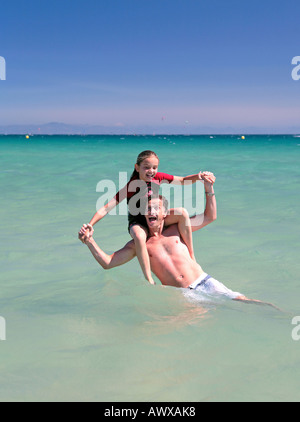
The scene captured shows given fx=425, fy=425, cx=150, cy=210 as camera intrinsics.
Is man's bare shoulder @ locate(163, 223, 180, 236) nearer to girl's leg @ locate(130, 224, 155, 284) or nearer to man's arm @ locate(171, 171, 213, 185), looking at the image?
girl's leg @ locate(130, 224, 155, 284)

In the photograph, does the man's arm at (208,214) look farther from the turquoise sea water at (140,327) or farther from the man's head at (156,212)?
the turquoise sea water at (140,327)

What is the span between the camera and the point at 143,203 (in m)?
4.28

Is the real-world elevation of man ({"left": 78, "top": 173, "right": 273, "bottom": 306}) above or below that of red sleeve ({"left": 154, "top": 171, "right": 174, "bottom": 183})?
below

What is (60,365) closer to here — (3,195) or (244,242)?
(244,242)

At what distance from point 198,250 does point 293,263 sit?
5.06ft

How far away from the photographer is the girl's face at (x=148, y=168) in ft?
13.8

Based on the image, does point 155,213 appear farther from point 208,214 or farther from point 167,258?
point 208,214

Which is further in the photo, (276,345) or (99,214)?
(99,214)

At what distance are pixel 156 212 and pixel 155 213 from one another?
1cm

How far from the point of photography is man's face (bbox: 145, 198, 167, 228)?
169 inches

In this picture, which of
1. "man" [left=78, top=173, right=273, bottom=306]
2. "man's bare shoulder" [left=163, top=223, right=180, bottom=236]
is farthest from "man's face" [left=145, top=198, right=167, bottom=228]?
"man's bare shoulder" [left=163, top=223, right=180, bottom=236]

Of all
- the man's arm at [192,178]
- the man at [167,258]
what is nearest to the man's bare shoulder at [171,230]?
the man at [167,258]

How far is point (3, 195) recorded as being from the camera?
1261 centimetres
